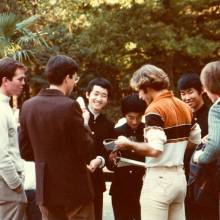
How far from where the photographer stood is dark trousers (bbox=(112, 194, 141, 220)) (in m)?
5.80

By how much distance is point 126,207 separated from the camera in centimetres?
581

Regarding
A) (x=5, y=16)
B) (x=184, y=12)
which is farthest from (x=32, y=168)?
(x=184, y=12)

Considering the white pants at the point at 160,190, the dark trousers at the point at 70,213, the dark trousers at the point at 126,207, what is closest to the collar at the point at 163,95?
the white pants at the point at 160,190

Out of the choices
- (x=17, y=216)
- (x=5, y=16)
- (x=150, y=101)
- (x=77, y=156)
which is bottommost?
(x=17, y=216)

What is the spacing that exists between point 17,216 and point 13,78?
3.62 feet

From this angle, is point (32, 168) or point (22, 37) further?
point (22, 37)

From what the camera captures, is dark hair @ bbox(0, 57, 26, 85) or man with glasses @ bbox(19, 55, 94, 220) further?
dark hair @ bbox(0, 57, 26, 85)

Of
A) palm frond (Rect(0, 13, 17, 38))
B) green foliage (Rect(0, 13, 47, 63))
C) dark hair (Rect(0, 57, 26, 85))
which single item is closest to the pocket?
dark hair (Rect(0, 57, 26, 85))

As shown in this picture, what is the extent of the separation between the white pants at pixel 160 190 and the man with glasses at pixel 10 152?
39.3 inches

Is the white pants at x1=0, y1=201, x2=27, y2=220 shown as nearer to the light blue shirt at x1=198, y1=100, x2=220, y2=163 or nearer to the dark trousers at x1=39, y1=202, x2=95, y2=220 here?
the dark trousers at x1=39, y1=202, x2=95, y2=220

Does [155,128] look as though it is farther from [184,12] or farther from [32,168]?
[184,12]

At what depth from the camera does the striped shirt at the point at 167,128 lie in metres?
4.57

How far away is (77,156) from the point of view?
454 cm

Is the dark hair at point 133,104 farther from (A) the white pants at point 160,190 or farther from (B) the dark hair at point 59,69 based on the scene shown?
(B) the dark hair at point 59,69
